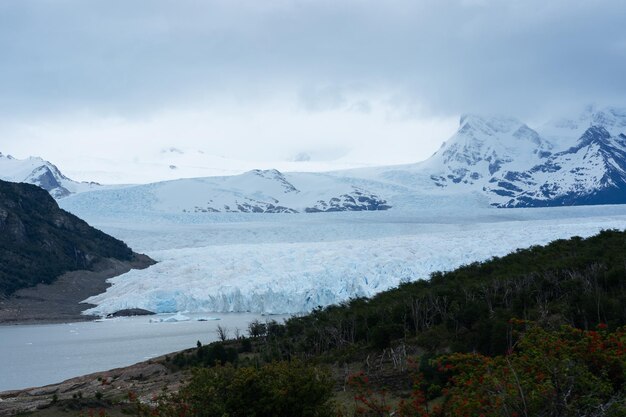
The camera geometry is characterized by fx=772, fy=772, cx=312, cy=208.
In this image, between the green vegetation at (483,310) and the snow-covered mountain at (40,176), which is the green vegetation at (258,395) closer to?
the green vegetation at (483,310)

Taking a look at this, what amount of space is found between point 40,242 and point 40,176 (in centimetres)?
10134

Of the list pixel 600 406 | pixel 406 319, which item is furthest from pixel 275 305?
pixel 600 406

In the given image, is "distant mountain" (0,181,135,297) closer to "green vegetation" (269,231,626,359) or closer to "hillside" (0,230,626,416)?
"hillside" (0,230,626,416)

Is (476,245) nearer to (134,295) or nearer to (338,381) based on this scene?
(134,295)

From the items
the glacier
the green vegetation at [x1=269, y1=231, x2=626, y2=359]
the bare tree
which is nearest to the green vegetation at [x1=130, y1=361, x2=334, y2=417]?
the green vegetation at [x1=269, y1=231, x2=626, y2=359]

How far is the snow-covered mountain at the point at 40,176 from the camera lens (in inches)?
6601

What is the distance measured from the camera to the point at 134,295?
2249 inches

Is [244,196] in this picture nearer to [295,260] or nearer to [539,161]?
[295,260]

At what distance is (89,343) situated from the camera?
41.7 m

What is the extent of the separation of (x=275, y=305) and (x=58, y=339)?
13.9 m

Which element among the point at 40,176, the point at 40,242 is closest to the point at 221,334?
the point at 40,242

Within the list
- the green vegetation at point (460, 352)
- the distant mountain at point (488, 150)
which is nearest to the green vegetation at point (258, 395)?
the green vegetation at point (460, 352)

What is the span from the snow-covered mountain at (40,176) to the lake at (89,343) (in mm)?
117733

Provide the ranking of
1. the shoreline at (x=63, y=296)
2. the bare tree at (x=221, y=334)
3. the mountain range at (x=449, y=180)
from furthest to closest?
the mountain range at (x=449, y=180), the shoreline at (x=63, y=296), the bare tree at (x=221, y=334)
